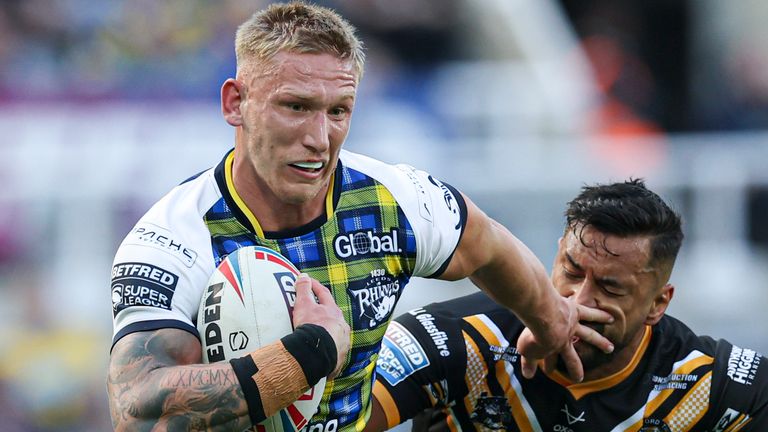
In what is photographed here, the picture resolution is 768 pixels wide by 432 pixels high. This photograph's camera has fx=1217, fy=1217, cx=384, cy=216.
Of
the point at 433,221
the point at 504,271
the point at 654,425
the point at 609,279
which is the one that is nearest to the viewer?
the point at 433,221

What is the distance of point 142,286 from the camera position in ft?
12.9

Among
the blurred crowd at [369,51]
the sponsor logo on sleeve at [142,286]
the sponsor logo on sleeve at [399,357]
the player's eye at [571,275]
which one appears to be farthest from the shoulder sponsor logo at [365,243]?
the blurred crowd at [369,51]

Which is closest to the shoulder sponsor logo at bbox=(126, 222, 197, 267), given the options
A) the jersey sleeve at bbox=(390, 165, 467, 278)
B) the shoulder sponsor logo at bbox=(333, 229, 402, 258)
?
the shoulder sponsor logo at bbox=(333, 229, 402, 258)

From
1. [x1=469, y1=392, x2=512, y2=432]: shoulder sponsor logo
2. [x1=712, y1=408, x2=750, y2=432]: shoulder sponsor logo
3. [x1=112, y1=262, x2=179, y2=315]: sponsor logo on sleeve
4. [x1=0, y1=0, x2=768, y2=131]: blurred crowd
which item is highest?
[x1=0, y1=0, x2=768, y2=131]: blurred crowd

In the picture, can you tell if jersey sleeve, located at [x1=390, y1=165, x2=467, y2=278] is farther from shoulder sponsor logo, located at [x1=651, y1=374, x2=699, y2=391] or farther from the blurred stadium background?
the blurred stadium background

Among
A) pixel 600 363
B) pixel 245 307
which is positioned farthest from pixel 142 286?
pixel 600 363

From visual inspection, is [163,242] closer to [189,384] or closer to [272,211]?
[272,211]

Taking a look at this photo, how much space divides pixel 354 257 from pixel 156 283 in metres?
0.78

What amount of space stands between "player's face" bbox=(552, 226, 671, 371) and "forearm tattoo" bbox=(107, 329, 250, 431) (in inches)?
77.0

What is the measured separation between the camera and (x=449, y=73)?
11672 mm

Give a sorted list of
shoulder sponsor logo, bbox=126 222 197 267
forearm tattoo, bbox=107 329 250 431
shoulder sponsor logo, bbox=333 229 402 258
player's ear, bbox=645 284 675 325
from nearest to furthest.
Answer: forearm tattoo, bbox=107 329 250 431 < shoulder sponsor logo, bbox=126 222 197 267 < shoulder sponsor logo, bbox=333 229 402 258 < player's ear, bbox=645 284 675 325

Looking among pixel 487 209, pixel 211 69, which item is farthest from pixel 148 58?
pixel 487 209

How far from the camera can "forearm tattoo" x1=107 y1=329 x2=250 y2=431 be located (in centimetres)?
376

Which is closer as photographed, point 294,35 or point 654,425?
point 294,35
